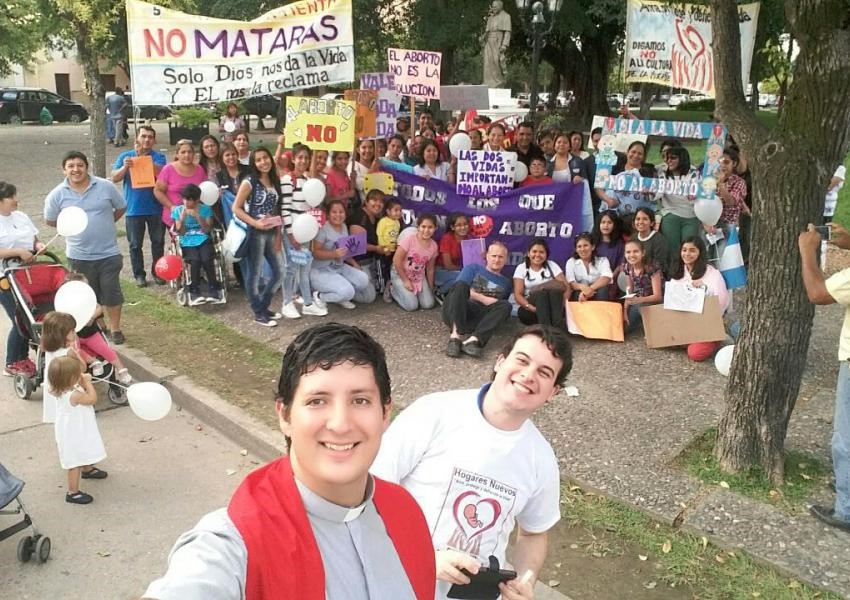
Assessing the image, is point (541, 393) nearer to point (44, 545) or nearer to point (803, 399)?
point (44, 545)

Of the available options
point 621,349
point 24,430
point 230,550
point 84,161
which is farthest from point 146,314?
point 230,550

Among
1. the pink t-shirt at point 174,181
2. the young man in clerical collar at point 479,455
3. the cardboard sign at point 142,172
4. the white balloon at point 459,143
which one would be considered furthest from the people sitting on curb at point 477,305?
the young man in clerical collar at point 479,455

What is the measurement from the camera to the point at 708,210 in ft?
23.2

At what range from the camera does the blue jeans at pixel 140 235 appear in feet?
27.5

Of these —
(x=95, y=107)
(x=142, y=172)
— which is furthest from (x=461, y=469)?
(x=95, y=107)

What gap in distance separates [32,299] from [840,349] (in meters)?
5.70

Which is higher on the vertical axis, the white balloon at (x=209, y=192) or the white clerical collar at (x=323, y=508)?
the white balloon at (x=209, y=192)

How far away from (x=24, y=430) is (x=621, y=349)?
497cm

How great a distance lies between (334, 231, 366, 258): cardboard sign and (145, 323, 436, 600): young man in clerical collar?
20.4 ft

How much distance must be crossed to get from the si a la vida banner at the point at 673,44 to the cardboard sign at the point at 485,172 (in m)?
2.01

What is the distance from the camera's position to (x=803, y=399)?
5.62 metres

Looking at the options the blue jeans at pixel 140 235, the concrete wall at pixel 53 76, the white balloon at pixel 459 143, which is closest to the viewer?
the blue jeans at pixel 140 235

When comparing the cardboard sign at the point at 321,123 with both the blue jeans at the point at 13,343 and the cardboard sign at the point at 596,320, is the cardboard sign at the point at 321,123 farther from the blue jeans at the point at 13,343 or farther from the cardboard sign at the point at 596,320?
the blue jeans at the point at 13,343

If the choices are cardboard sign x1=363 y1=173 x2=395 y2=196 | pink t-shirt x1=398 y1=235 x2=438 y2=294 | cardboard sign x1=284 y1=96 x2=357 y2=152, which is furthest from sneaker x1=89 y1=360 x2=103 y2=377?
cardboard sign x1=363 y1=173 x2=395 y2=196
